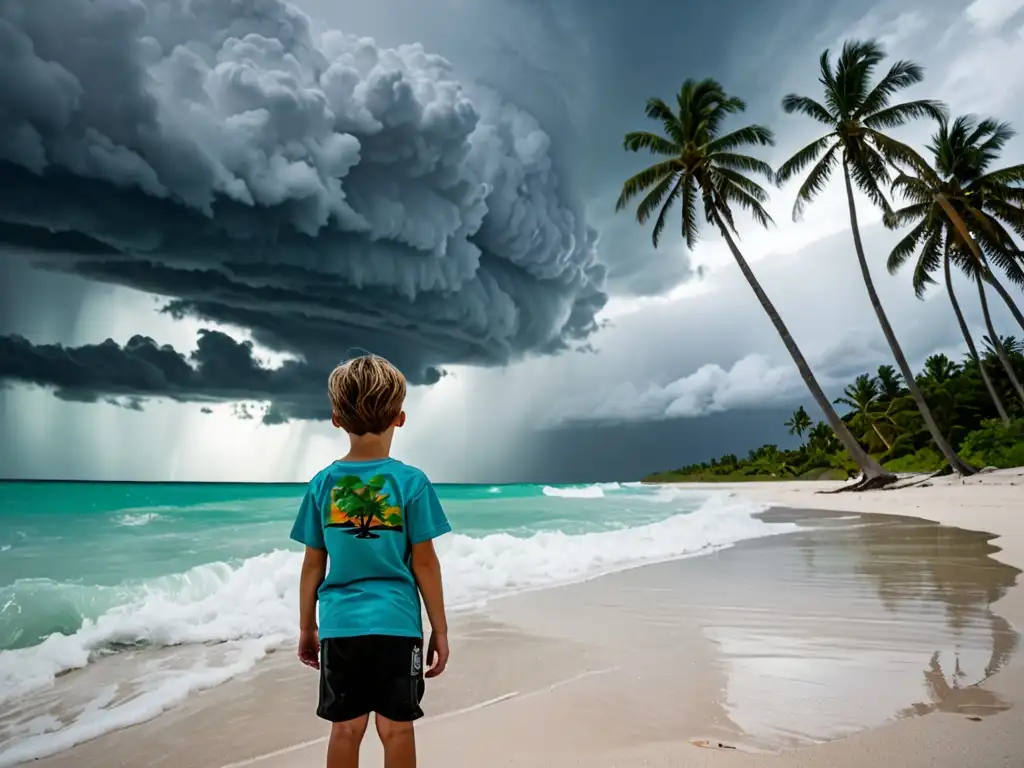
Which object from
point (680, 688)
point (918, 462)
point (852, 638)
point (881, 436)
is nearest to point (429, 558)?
point (680, 688)

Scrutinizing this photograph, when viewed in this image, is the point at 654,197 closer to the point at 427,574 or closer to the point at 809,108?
the point at 809,108

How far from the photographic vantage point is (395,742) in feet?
5.71

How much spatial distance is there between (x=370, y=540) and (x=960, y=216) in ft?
97.6

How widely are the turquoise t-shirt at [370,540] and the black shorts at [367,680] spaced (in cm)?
4

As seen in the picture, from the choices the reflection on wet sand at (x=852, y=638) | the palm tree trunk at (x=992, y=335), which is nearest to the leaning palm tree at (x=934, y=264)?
the palm tree trunk at (x=992, y=335)

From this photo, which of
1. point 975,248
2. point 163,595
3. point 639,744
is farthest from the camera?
point 975,248

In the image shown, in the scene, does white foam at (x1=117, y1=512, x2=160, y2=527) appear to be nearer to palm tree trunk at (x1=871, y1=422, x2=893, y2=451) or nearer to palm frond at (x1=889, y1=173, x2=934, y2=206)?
palm frond at (x1=889, y1=173, x2=934, y2=206)

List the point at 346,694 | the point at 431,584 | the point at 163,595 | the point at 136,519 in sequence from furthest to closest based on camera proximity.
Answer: the point at 136,519
the point at 163,595
the point at 431,584
the point at 346,694

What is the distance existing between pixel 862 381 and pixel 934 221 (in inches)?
893

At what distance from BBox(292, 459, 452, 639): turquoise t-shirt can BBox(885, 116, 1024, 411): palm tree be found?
26.0 metres

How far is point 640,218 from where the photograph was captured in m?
24.7

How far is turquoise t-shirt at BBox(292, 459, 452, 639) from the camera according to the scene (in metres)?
1.75

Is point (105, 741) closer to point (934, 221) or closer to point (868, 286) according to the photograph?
point (868, 286)

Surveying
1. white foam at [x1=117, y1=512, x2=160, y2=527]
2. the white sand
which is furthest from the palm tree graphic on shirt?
white foam at [x1=117, y1=512, x2=160, y2=527]
